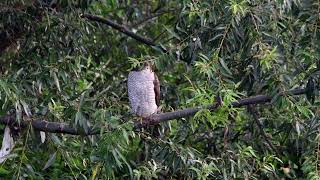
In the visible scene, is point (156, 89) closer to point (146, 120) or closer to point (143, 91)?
point (143, 91)

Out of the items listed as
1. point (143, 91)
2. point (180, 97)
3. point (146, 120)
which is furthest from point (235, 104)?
point (180, 97)

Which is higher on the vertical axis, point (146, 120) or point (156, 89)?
point (156, 89)

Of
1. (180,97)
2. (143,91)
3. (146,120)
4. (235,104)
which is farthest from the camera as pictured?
(180,97)

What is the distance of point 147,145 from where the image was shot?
4113 millimetres

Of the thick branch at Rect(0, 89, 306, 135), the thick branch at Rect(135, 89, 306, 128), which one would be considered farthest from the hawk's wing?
the thick branch at Rect(135, 89, 306, 128)

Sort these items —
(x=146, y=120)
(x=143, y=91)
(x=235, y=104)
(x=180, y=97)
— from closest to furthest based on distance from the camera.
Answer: (x=235, y=104), (x=146, y=120), (x=143, y=91), (x=180, y=97)

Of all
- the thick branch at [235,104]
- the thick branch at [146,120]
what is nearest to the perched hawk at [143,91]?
the thick branch at [146,120]

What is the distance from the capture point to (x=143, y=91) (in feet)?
13.1

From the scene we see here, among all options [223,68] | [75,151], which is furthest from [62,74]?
[223,68]

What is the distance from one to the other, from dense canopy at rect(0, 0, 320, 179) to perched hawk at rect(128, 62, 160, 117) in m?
0.09

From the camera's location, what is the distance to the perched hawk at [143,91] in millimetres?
3887

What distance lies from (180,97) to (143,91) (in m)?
0.50

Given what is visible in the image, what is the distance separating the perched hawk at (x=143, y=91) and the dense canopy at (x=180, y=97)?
0.28ft

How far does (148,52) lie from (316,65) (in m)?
2.16
